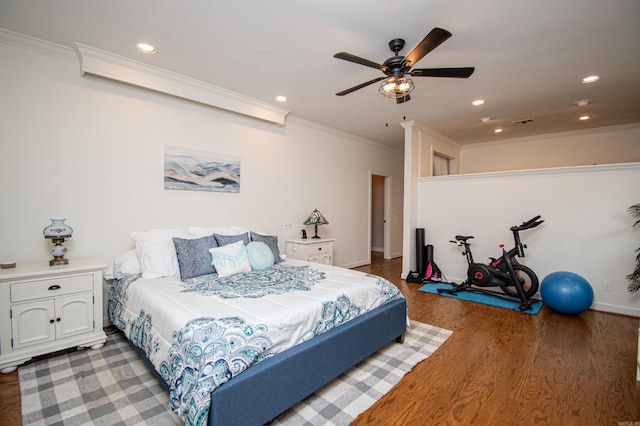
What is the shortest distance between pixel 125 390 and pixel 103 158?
2189 mm

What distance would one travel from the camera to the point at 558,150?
223 inches

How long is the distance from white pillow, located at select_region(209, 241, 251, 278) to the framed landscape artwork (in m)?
1.02

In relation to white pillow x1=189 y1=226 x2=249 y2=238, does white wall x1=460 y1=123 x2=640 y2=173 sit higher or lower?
higher

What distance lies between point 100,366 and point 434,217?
490cm

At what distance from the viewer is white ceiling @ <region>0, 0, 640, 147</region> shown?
214 centimetres

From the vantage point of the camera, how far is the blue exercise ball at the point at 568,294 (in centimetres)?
333

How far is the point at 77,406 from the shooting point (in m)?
1.79

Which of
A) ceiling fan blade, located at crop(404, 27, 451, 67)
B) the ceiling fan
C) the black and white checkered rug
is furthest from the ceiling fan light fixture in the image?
the black and white checkered rug

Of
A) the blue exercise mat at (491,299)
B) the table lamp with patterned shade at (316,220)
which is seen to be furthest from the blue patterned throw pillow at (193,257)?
the blue exercise mat at (491,299)

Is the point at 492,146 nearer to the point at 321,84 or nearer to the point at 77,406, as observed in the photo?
the point at 321,84

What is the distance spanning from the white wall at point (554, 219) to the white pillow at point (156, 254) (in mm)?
4214

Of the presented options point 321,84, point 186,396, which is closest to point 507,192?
point 321,84

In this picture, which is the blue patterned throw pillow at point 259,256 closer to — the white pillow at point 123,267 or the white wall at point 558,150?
the white pillow at point 123,267

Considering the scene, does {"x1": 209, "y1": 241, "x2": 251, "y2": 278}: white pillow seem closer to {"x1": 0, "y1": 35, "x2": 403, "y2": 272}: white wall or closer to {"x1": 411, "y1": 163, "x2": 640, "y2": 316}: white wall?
{"x1": 0, "y1": 35, "x2": 403, "y2": 272}: white wall
